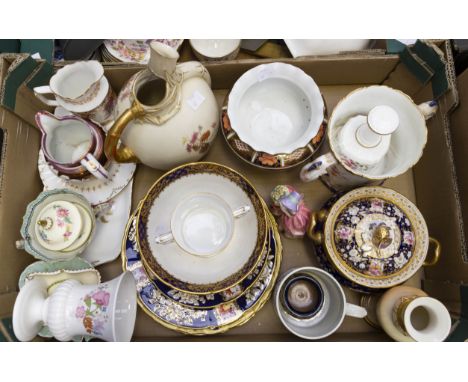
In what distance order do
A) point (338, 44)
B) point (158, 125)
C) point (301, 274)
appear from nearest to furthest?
1. point (158, 125)
2. point (301, 274)
3. point (338, 44)

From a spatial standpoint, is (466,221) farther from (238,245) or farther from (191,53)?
(191,53)

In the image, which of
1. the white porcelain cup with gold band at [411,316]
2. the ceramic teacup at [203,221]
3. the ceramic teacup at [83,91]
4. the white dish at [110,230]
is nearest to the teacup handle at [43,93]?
the ceramic teacup at [83,91]

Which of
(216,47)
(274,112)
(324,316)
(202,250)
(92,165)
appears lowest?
(324,316)

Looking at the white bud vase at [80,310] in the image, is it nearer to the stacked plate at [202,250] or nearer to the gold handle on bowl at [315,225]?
the stacked plate at [202,250]

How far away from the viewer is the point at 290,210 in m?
0.64

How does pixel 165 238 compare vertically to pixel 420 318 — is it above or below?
above

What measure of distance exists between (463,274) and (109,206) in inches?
26.0

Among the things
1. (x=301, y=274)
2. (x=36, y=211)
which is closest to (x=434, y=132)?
(x=301, y=274)

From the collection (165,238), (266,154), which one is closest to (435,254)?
(266,154)

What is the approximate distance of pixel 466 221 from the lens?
65cm

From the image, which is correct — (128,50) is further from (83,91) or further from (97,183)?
(97,183)

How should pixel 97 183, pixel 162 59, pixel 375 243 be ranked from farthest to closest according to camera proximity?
pixel 97 183 → pixel 375 243 → pixel 162 59

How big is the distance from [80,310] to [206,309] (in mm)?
206

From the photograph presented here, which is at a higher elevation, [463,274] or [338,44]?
[338,44]
